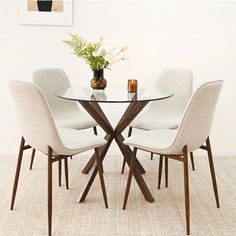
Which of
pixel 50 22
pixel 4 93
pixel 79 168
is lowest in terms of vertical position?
pixel 79 168

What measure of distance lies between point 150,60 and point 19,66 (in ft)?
4.44

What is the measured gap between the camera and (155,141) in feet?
10.7

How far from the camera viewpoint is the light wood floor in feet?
10.1

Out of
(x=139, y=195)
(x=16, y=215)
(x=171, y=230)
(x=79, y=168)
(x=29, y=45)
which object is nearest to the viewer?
(x=171, y=230)

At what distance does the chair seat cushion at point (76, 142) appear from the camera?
310cm

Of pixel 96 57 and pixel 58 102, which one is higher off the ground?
pixel 96 57

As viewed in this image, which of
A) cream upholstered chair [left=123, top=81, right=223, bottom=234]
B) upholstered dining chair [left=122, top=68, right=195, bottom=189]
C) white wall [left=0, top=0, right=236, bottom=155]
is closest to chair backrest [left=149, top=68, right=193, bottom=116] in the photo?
upholstered dining chair [left=122, top=68, right=195, bottom=189]

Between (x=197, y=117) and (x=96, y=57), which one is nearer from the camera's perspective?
(x=197, y=117)

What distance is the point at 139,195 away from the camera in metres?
3.70

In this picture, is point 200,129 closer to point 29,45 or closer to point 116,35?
point 116,35

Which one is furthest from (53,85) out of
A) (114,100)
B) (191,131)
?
(191,131)

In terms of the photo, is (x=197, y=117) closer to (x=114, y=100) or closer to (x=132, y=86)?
(x=114, y=100)

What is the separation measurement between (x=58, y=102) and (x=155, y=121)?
0.92 metres

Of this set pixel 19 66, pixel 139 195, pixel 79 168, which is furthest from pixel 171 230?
pixel 19 66
